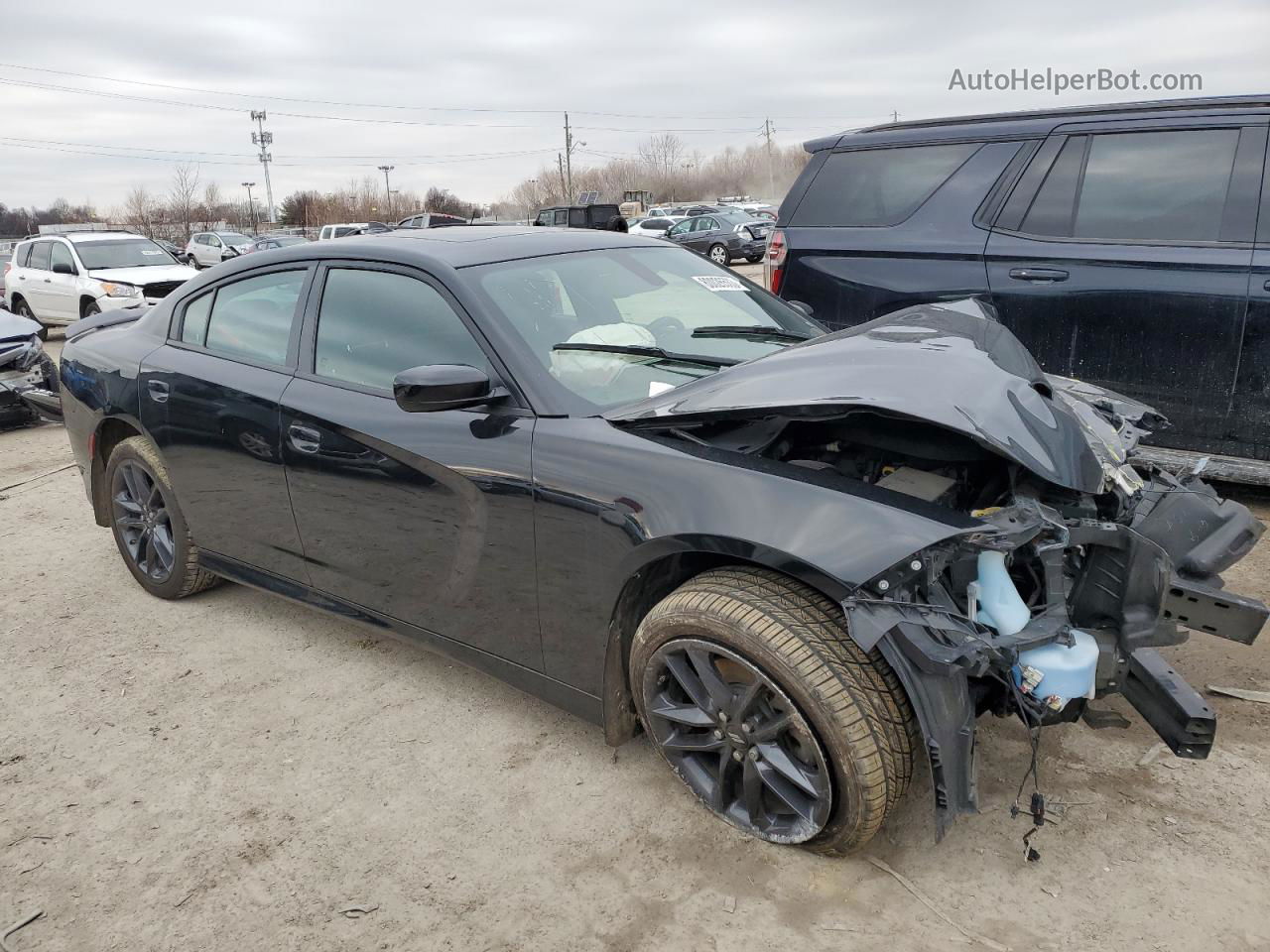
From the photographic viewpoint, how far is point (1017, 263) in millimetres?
4672

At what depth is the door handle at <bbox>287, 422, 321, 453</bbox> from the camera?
10.6 ft

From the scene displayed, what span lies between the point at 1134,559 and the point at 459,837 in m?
1.94

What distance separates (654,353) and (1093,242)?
8.90 feet

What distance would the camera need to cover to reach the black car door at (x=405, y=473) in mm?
2789

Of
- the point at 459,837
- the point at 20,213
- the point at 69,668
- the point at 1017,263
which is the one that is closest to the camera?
the point at 459,837

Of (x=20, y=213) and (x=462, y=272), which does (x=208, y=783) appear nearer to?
(x=462, y=272)

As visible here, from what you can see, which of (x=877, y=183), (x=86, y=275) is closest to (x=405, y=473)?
(x=877, y=183)

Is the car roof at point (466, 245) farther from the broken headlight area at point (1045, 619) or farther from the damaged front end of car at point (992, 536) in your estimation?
the broken headlight area at point (1045, 619)

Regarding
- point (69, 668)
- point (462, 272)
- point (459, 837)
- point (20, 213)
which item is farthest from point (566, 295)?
point (20, 213)

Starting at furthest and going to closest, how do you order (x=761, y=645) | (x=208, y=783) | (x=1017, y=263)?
(x=1017, y=263), (x=208, y=783), (x=761, y=645)

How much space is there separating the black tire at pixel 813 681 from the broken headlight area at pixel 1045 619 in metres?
0.12

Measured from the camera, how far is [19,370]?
8766mm

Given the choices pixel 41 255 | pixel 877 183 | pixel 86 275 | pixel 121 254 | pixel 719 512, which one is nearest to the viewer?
pixel 719 512

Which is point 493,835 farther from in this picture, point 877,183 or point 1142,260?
point 877,183
